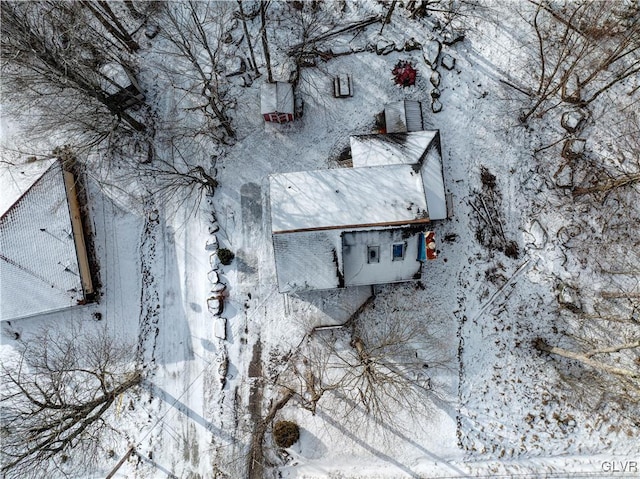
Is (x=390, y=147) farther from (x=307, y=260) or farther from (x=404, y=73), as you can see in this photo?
(x=307, y=260)

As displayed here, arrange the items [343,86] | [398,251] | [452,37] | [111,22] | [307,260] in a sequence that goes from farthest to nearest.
Result: [111,22] → [452,37] → [343,86] → [307,260] → [398,251]

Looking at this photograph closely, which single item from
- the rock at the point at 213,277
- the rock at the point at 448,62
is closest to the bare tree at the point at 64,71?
the rock at the point at 213,277

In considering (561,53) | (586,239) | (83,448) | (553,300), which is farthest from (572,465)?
(83,448)

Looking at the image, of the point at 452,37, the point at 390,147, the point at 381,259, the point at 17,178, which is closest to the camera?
the point at 381,259

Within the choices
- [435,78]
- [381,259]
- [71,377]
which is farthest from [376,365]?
[71,377]

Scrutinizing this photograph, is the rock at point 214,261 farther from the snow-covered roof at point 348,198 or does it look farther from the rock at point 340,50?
the rock at point 340,50

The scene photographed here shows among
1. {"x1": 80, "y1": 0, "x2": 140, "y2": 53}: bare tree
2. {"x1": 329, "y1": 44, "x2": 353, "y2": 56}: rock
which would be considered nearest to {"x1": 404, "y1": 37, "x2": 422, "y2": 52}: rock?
{"x1": 329, "y1": 44, "x2": 353, "y2": 56}: rock

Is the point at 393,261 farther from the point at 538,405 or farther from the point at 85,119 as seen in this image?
the point at 85,119
